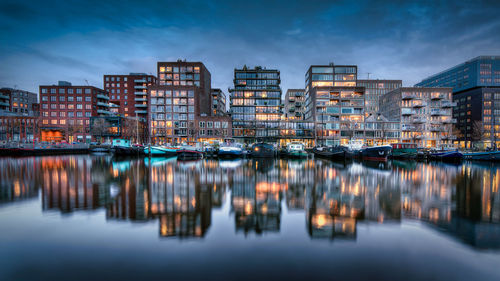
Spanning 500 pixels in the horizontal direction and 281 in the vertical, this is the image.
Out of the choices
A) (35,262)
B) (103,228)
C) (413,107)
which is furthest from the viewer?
(413,107)

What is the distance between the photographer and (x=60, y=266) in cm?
668

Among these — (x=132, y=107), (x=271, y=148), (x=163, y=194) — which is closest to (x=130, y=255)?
(x=163, y=194)

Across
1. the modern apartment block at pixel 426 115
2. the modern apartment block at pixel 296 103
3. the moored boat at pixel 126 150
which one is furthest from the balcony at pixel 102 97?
the modern apartment block at pixel 426 115

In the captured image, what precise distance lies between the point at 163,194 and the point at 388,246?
12793 millimetres

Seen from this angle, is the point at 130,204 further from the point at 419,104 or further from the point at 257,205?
the point at 419,104

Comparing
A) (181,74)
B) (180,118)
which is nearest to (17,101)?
(181,74)

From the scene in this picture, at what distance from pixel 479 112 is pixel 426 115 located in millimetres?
47217

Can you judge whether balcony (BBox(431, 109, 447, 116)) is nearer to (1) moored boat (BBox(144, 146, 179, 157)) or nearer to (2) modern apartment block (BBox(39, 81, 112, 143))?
(1) moored boat (BBox(144, 146, 179, 157))

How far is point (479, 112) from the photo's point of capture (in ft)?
352

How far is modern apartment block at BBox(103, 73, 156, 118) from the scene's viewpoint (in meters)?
114

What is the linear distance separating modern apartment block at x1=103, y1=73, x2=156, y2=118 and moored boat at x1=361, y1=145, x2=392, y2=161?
338 ft

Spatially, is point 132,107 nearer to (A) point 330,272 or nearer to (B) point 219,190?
(B) point 219,190

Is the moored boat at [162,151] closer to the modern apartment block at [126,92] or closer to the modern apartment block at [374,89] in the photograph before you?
the modern apartment block at [126,92]

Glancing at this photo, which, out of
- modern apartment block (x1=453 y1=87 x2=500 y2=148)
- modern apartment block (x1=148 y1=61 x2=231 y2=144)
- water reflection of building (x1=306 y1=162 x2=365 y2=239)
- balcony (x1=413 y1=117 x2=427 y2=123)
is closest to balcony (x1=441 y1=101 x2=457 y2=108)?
balcony (x1=413 y1=117 x2=427 y2=123)
